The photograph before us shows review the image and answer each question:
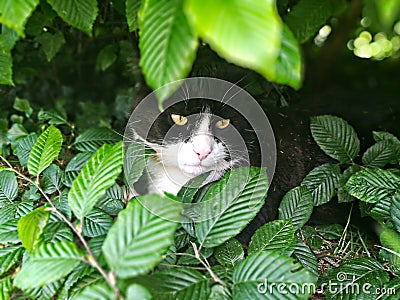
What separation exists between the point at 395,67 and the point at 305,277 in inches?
122

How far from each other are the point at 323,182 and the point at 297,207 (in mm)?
202

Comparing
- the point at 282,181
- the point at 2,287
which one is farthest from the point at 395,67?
the point at 2,287

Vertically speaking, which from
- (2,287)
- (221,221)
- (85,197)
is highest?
(85,197)

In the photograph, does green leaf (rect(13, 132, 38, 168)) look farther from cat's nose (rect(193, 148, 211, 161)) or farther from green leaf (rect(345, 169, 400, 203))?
green leaf (rect(345, 169, 400, 203))

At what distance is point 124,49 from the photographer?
218 cm

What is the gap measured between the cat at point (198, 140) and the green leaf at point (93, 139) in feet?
0.51

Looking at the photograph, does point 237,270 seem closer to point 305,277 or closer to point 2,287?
point 305,277

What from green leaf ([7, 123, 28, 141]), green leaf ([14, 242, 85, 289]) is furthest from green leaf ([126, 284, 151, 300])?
green leaf ([7, 123, 28, 141])

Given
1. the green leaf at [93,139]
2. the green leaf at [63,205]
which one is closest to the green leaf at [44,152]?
the green leaf at [63,205]

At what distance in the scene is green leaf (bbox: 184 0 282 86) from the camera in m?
0.53

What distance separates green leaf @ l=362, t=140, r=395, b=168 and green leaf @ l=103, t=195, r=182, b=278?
0.86 m

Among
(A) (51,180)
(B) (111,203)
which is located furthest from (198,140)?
(A) (51,180)

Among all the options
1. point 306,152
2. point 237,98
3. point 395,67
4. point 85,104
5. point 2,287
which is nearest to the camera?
point 2,287

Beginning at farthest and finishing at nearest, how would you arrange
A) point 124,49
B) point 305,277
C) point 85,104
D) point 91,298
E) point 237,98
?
point 85,104 → point 124,49 → point 237,98 → point 305,277 → point 91,298
